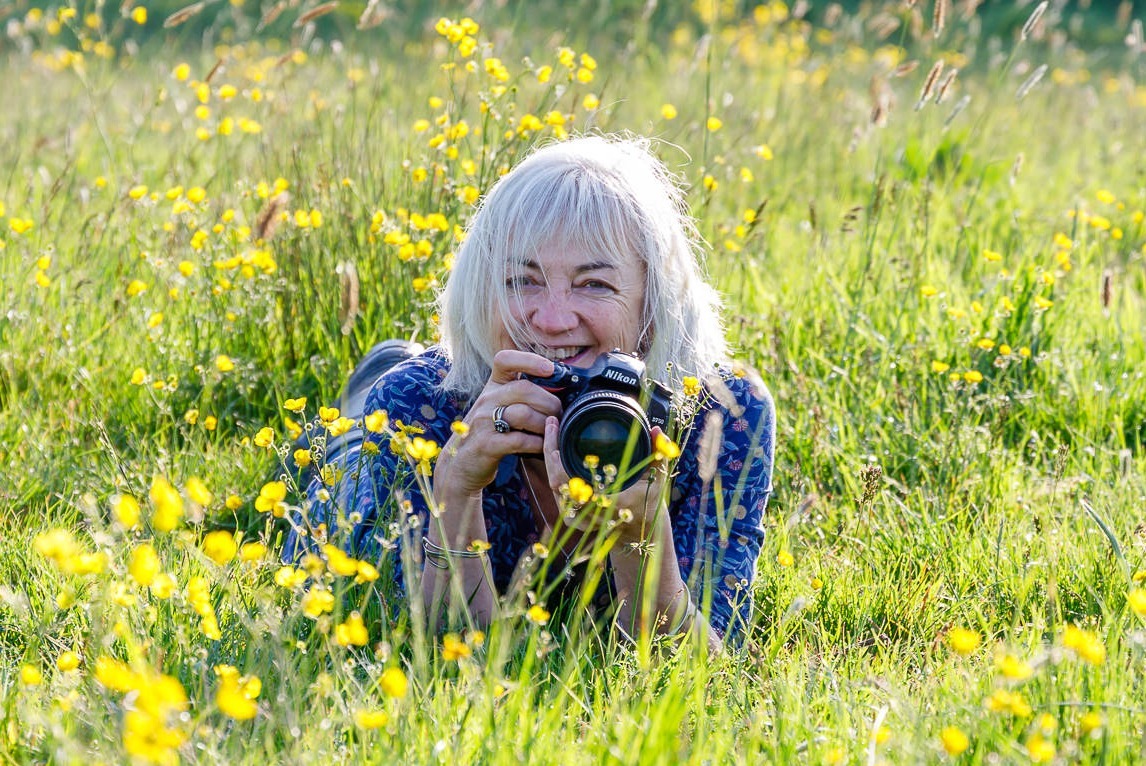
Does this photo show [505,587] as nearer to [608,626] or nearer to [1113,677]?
[608,626]

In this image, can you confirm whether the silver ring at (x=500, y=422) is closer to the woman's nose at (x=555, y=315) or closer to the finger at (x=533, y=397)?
the finger at (x=533, y=397)

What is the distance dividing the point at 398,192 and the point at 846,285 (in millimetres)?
1459

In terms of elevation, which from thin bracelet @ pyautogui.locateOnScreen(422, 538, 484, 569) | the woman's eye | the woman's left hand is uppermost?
the woman's eye

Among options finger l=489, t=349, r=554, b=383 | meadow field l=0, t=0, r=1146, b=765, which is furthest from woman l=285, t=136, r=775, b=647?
meadow field l=0, t=0, r=1146, b=765

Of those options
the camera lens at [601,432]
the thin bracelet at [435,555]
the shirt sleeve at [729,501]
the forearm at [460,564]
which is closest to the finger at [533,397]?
the camera lens at [601,432]

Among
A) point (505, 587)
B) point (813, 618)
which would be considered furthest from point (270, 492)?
point (813, 618)

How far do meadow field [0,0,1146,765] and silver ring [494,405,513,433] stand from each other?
26cm

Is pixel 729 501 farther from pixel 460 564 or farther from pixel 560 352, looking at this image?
pixel 460 564

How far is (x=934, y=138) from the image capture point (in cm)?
577

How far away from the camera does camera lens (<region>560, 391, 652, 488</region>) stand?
1.93 meters

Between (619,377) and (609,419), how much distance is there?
4.1 inches

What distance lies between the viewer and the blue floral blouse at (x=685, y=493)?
2.49 m

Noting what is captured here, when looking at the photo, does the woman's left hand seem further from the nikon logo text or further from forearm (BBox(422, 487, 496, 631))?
forearm (BBox(422, 487, 496, 631))

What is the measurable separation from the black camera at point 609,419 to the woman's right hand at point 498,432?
0.06m
